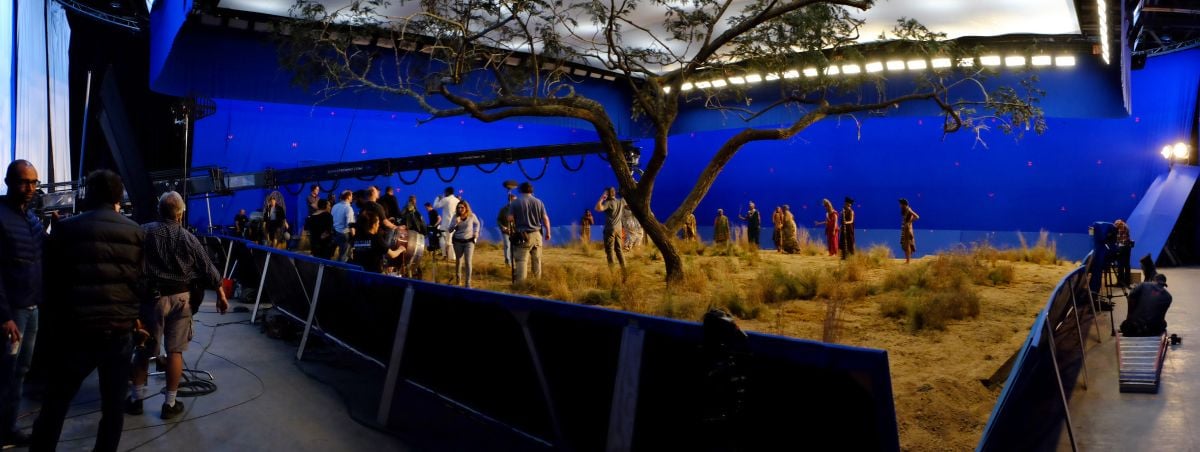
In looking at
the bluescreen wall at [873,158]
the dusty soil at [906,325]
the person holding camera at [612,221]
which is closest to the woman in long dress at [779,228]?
the bluescreen wall at [873,158]

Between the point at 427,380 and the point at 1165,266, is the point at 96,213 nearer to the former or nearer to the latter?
the point at 427,380

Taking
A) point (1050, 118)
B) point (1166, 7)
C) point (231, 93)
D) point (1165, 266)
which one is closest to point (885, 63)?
point (1050, 118)

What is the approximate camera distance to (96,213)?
152 inches

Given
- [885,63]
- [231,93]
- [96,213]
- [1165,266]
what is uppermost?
[885,63]

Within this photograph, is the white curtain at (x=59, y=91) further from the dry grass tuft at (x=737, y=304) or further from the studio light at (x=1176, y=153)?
the studio light at (x=1176, y=153)

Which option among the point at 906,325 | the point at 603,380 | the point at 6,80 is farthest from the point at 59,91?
the point at 603,380

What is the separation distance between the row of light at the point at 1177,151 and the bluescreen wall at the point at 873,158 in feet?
1.00

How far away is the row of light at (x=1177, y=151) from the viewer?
2066 centimetres

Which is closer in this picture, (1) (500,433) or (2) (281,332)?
(1) (500,433)

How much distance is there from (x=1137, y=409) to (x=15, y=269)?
8005mm

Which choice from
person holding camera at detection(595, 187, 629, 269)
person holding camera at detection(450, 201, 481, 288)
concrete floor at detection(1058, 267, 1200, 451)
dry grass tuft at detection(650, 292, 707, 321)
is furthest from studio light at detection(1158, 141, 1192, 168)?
person holding camera at detection(450, 201, 481, 288)

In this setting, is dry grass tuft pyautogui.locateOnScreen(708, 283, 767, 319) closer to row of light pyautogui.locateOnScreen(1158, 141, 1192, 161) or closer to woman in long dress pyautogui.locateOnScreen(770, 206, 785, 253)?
woman in long dress pyautogui.locateOnScreen(770, 206, 785, 253)

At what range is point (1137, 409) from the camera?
6316 mm

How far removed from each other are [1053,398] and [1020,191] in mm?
20112
